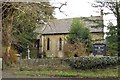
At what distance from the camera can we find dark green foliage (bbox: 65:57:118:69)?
10818mm

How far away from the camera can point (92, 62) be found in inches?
430

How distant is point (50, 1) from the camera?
547 cm

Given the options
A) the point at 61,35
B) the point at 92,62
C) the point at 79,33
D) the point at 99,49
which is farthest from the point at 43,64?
the point at 61,35

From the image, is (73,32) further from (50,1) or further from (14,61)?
(50,1)

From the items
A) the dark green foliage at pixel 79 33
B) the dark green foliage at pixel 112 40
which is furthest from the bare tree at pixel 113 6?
the dark green foliage at pixel 79 33

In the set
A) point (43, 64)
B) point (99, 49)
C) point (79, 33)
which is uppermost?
point (79, 33)

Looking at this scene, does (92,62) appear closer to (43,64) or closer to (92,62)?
(92,62)

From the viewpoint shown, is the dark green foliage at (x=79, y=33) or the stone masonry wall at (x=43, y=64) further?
the dark green foliage at (x=79, y=33)

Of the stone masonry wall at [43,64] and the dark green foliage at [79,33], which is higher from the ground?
the dark green foliage at [79,33]

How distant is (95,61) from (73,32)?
10.5ft

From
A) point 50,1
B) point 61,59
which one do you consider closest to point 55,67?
point 61,59

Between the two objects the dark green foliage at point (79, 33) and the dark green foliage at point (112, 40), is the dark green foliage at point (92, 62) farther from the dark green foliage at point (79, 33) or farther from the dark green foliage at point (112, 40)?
the dark green foliage at point (79, 33)

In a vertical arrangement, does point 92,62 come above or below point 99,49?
below

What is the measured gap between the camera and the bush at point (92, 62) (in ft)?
35.5
